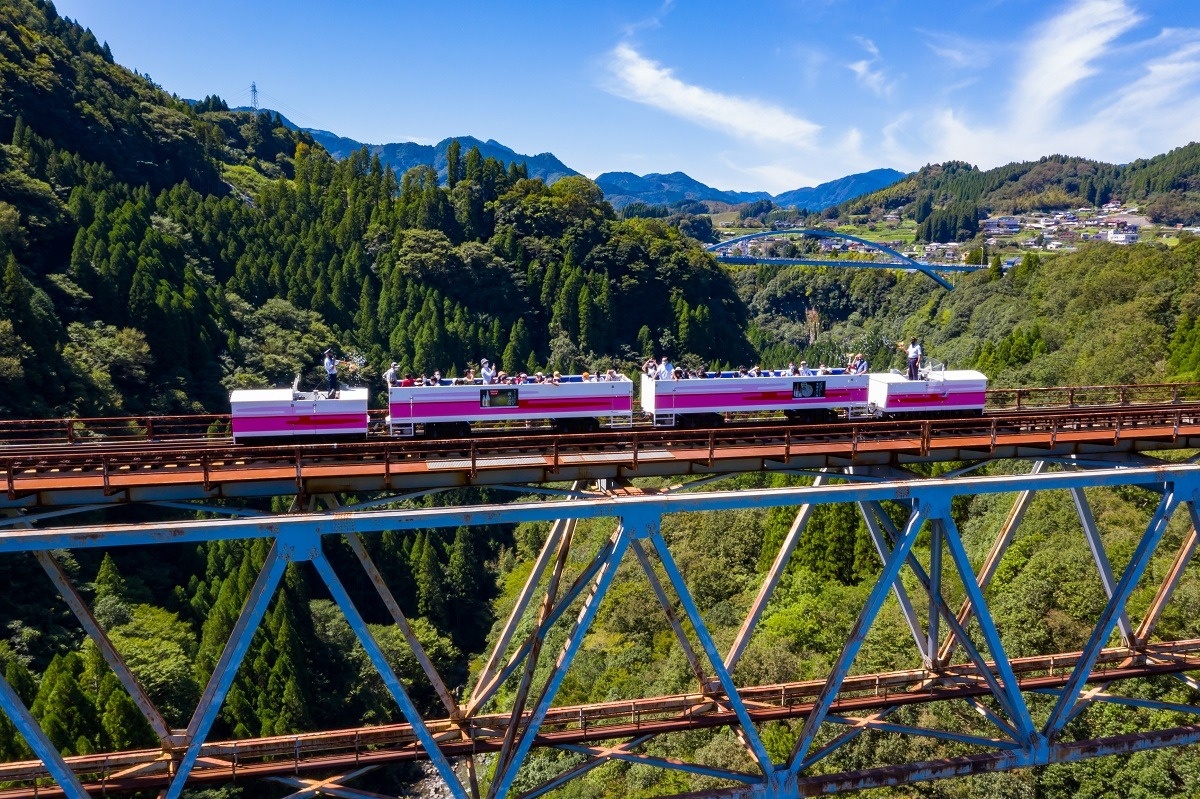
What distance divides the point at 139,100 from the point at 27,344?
101 meters

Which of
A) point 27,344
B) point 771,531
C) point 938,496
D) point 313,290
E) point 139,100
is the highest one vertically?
point 139,100

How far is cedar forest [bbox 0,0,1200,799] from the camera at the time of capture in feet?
126

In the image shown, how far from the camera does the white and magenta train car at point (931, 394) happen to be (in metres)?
26.4

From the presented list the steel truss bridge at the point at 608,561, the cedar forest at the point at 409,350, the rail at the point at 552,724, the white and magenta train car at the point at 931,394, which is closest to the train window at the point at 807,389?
the white and magenta train car at the point at 931,394

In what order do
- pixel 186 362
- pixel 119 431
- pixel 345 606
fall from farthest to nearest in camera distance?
pixel 186 362 → pixel 119 431 → pixel 345 606

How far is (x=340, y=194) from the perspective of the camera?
131 m

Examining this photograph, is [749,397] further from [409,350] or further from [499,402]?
[409,350]

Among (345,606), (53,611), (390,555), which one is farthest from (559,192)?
(345,606)

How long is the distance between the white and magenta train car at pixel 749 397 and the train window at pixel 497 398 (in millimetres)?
4581

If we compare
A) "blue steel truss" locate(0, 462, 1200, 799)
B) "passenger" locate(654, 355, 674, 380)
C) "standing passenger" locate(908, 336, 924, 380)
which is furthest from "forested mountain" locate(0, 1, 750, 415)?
"standing passenger" locate(908, 336, 924, 380)

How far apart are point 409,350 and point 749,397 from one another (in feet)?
274

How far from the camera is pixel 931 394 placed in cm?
2652

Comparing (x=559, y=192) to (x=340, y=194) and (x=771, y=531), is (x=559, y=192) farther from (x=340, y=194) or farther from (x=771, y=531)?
(x=771, y=531)

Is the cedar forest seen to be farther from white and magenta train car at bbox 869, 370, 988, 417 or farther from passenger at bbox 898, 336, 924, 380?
passenger at bbox 898, 336, 924, 380
